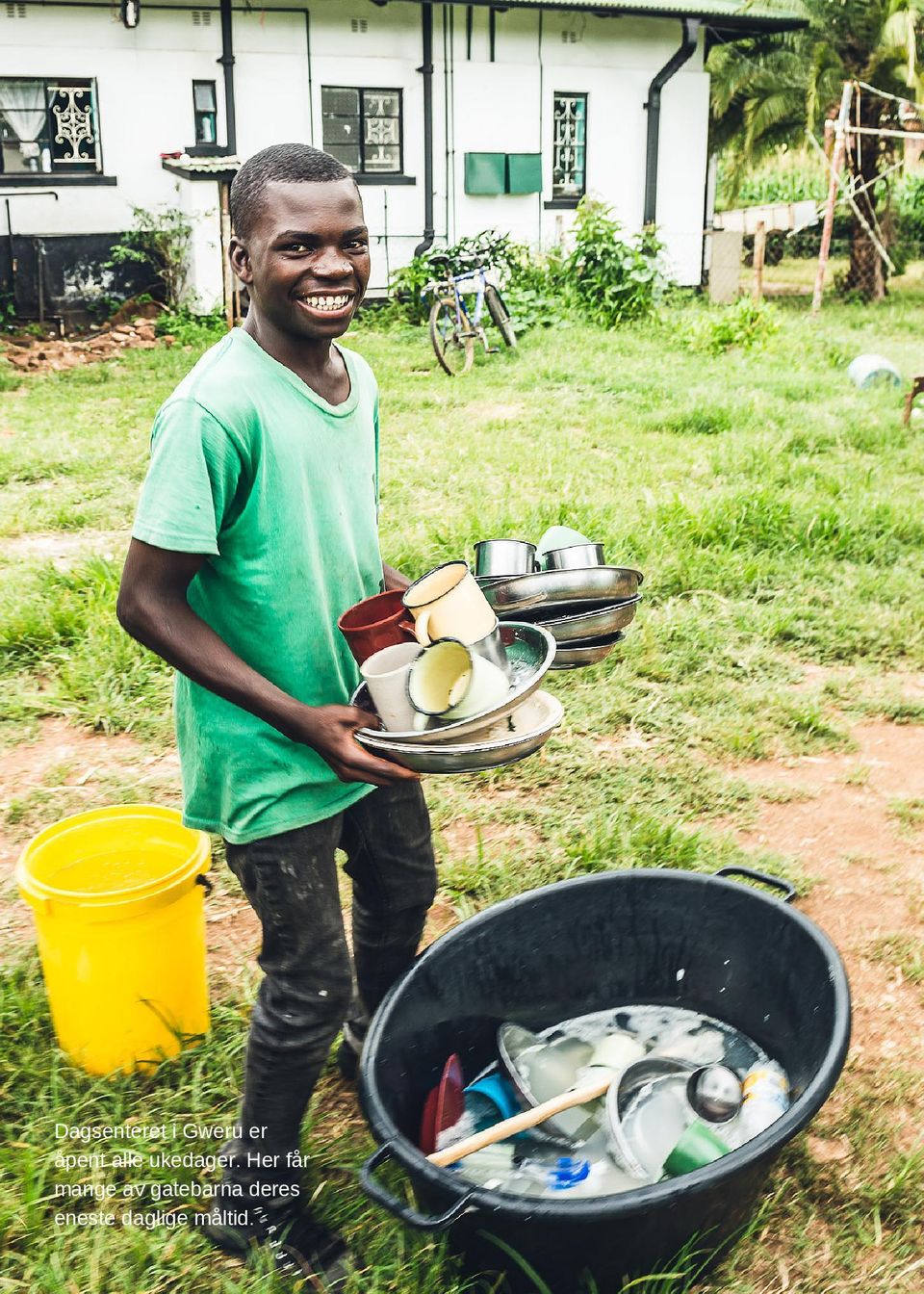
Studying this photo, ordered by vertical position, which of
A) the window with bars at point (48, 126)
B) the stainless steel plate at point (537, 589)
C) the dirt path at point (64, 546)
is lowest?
the dirt path at point (64, 546)

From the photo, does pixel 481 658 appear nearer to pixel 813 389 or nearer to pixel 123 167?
pixel 813 389

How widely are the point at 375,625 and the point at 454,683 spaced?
0.49 ft

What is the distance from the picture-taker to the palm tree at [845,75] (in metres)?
14.9

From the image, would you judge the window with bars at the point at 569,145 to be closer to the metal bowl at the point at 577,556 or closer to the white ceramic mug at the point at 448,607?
the metal bowl at the point at 577,556

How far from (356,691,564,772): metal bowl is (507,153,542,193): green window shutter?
1325 centimetres

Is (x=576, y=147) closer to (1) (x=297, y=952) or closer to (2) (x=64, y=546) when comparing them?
(2) (x=64, y=546)

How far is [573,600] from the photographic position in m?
2.16

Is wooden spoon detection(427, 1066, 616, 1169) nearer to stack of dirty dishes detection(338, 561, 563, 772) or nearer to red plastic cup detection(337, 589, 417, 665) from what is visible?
stack of dirty dishes detection(338, 561, 563, 772)

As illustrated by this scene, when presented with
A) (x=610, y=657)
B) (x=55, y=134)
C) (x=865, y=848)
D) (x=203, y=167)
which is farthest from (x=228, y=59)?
(x=865, y=848)

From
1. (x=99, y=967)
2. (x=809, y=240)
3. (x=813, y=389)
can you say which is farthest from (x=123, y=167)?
(x=809, y=240)

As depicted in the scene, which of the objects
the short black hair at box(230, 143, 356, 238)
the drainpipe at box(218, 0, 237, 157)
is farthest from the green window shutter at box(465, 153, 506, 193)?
the short black hair at box(230, 143, 356, 238)

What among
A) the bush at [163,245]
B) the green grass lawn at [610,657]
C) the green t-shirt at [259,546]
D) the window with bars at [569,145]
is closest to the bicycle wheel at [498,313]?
the green grass lawn at [610,657]

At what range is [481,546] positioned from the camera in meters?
2.38

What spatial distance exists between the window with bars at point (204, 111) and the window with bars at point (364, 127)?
3.93 ft
